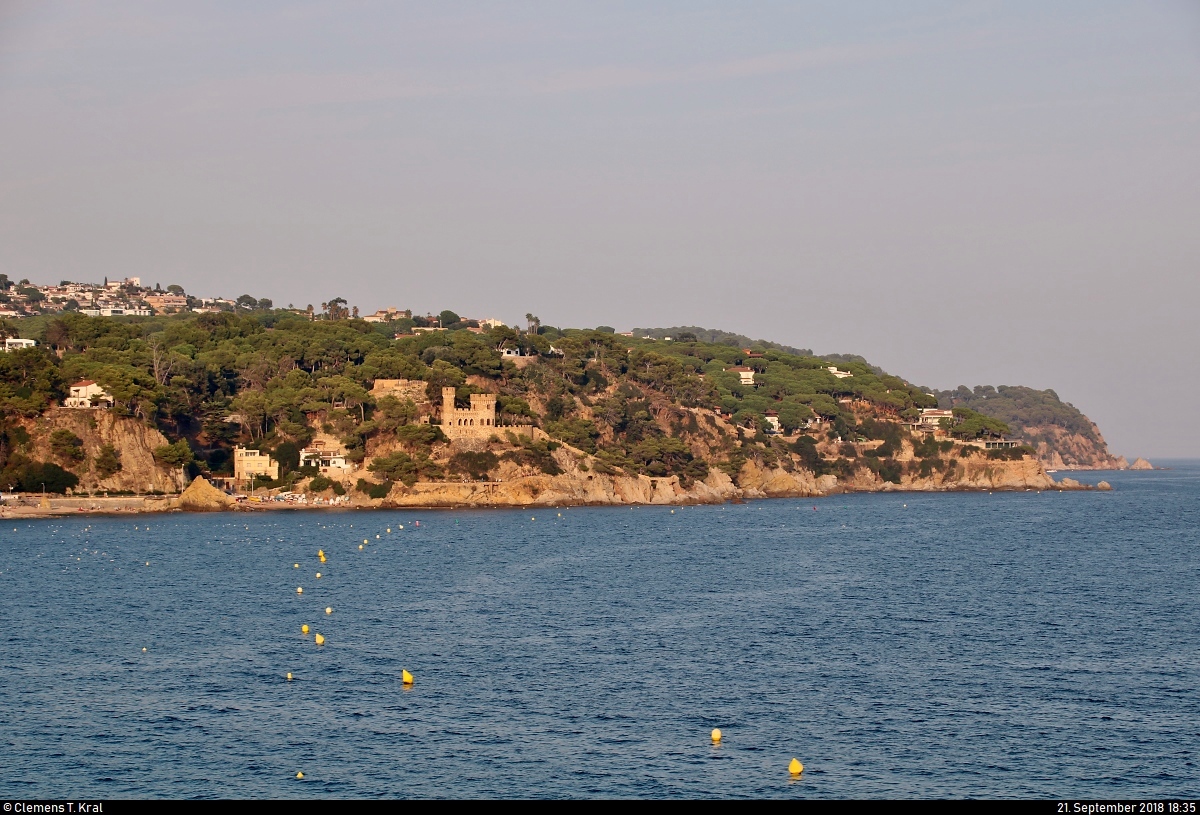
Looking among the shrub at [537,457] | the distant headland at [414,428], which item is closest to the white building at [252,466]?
the distant headland at [414,428]

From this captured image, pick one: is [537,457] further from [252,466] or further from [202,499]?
[202,499]

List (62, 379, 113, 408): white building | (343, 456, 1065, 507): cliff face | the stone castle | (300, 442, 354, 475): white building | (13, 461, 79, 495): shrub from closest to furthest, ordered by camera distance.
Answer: (13, 461, 79, 495): shrub → (62, 379, 113, 408): white building → (300, 442, 354, 475): white building → (343, 456, 1065, 507): cliff face → the stone castle

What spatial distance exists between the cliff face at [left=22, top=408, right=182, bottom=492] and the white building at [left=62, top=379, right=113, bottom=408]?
2.05 m

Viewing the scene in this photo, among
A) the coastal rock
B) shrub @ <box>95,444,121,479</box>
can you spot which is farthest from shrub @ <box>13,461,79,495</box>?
the coastal rock

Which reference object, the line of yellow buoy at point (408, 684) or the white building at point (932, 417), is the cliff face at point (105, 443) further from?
the white building at point (932, 417)

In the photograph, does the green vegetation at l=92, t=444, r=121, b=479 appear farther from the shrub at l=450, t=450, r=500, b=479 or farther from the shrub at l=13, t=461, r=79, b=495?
the shrub at l=450, t=450, r=500, b=479

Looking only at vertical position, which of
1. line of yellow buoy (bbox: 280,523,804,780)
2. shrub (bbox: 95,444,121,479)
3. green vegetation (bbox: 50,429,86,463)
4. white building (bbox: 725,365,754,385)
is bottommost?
line of yellow buoy (bbox: 280,523,804,780)

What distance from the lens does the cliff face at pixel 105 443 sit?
111062 millimetres

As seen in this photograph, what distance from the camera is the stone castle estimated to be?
125562mm

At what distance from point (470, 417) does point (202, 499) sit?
28127mm

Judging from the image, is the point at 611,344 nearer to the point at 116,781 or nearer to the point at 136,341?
the point at 136,341

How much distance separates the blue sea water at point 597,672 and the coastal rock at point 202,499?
28629mm

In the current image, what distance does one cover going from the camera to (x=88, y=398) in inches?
4582

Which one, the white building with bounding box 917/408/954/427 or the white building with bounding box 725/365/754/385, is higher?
the white building with bounding box 725/365/754/385
